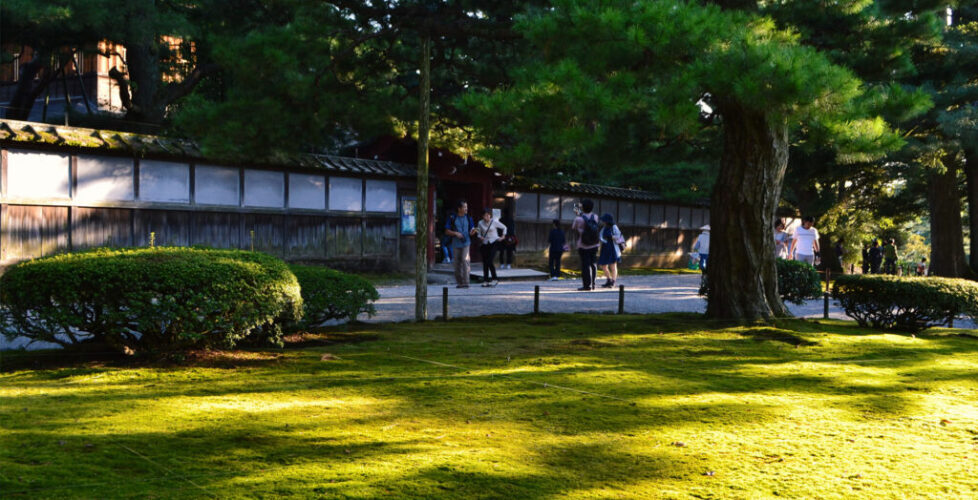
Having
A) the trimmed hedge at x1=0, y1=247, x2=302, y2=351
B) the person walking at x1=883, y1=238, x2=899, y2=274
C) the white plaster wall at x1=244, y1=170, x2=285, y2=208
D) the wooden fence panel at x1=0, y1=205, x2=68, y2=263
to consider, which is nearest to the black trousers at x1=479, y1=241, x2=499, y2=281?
the white plaster wall at x1=244, y1=170, x2=285, y2=208

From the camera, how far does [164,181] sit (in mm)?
16312

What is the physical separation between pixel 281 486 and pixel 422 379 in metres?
2.75

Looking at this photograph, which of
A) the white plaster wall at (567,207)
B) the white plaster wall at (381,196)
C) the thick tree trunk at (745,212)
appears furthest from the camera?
the white plaster wall at (567,207)

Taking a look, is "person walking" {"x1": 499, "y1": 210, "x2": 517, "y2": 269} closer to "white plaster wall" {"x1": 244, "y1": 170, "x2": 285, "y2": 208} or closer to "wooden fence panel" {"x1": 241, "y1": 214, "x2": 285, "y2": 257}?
"wooden fence panel" {"x1": 241, "y1": 214, "x2": 285, "y2": 257}

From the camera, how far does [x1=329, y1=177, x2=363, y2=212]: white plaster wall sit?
776 inches

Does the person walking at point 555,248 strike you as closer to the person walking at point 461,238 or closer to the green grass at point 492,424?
the person walking at point 461,238

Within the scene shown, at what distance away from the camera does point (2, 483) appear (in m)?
3.60

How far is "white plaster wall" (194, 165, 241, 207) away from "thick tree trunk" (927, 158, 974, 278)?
63.0ft

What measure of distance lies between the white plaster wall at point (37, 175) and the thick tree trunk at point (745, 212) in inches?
468

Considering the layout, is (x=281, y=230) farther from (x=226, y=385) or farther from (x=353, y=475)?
(x=353, y=475)

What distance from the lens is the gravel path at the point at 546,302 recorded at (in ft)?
39.8

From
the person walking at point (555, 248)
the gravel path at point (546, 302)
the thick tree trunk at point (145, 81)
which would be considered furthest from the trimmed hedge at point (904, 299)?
the thick tree trunk at point (145, 81)

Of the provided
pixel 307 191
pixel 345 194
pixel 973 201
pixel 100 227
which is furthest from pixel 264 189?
pixel 973 201

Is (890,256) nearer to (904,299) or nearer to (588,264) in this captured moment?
(588,264)
